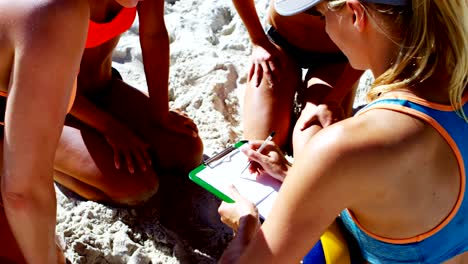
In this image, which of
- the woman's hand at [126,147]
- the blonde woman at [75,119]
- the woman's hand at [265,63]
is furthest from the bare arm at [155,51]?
the woman's hand at [265,63]

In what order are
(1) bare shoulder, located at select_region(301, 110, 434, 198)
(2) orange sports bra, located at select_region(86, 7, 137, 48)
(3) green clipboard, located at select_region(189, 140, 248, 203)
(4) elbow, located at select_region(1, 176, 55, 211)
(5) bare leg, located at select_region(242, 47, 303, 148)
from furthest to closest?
(5) bare leg, located at select_region(242, 47, 303, 148)
(2) orange sports bra, located at select_region(86, 7, 137, 48)
(3) green clipboard, located at select_region(189, 140, 248, 203)
(4) elbow, located at select_region(1, 176, 55, 211)
(1) bare shoulder, located at select_region(301, 110, 434, 198)

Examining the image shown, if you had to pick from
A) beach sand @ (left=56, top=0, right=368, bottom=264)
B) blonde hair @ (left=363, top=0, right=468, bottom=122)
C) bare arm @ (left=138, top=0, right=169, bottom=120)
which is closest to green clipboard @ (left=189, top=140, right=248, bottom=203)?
beach sand @ (left=56, top=0, right=368, bottom=264)

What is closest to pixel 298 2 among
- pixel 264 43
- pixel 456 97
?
pixel 456 97

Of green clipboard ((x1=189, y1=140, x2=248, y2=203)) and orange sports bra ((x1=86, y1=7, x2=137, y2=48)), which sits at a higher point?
orange sports bra ((x1=86, y1=7, x2=137, y2=48))

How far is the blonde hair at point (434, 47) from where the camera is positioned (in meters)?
0.82

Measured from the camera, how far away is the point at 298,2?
0.95 m

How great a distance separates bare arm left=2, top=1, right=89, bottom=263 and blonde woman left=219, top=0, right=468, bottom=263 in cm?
35

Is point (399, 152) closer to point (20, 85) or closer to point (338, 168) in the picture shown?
point (338, 168)

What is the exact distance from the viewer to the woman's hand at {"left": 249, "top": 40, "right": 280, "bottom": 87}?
157 cm

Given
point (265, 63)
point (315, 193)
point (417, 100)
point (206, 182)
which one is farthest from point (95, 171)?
point (417, 100)

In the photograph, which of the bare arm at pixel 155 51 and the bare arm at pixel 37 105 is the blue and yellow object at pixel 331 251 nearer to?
the bare arm at pixel 37 105

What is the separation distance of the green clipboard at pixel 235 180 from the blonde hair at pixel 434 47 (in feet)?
1.27

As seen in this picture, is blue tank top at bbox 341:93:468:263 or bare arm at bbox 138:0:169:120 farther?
bare arm at bbox 138:0:169:120

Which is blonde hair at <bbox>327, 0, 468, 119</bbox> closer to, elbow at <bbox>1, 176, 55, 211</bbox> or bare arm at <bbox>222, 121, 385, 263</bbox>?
bare arm at <bbox>222, 121, 385, 263</bbox>
